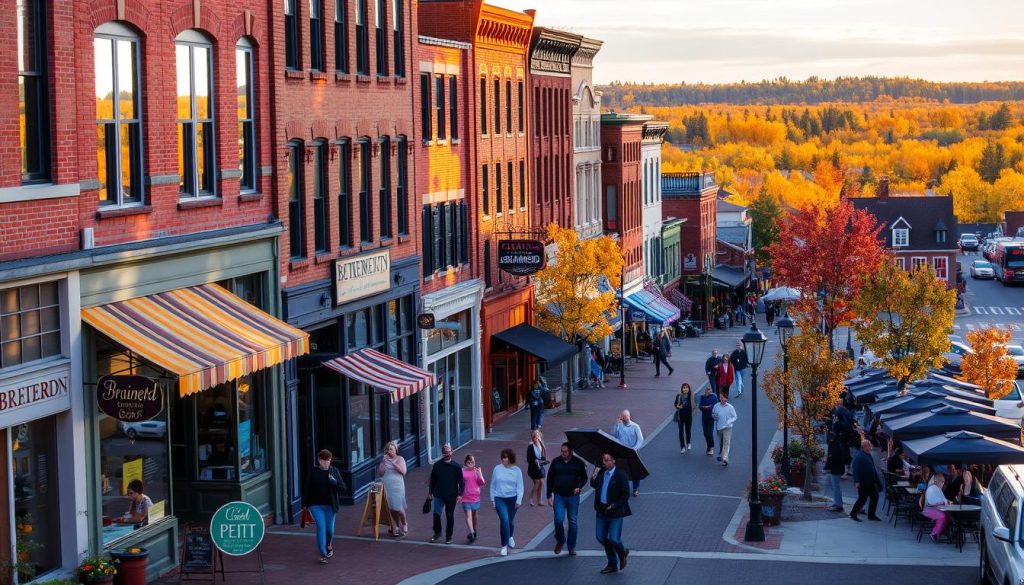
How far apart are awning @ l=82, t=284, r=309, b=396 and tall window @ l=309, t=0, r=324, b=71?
247 inches

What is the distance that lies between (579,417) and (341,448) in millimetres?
15787

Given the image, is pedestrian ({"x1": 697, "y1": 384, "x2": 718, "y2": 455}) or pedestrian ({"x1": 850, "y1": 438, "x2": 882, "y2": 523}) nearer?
pedestrian ({"x1": 850, "y1": 438, "x2": 882, "y2": 523})

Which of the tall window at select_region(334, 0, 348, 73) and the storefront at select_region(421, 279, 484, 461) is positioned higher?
the tall window at select_region(334, 0, 348, 73)

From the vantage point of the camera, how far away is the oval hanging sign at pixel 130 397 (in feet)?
61.5

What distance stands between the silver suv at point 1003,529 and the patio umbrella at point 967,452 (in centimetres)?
338

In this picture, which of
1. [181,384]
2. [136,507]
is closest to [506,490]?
[136,507]

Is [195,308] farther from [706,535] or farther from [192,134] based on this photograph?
[706,535]

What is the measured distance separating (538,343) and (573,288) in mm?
2945

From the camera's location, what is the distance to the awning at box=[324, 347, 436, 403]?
2797 cm

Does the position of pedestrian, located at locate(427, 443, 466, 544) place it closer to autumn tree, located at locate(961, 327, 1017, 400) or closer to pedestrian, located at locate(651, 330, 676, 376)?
autumn tree, located at locate(961, 327, 1017, 400)

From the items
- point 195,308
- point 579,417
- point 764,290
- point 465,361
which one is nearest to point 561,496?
point 195,308

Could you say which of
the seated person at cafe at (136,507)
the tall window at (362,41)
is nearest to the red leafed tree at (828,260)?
the tall window at (362,41)

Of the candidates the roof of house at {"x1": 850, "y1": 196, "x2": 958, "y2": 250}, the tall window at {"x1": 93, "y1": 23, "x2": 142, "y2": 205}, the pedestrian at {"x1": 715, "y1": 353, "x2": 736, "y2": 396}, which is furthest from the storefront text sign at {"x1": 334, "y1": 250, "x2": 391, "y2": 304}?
the roof of house at {"x1": 850, "y1": 196, "x2": 958, "y2": 250}

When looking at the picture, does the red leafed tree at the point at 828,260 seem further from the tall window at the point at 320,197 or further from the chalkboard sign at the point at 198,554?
the chalkboard sign at the point at 198,554
